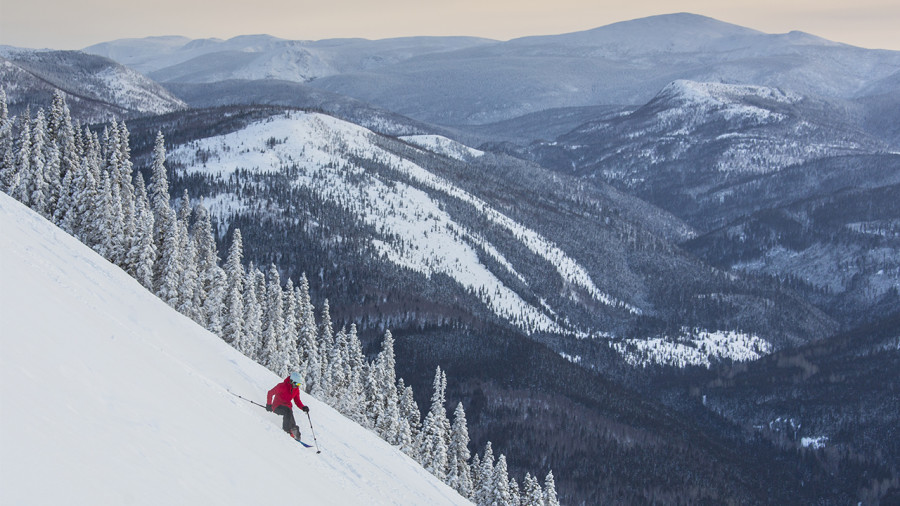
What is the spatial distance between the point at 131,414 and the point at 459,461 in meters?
59.6

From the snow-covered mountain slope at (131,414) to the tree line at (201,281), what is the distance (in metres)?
27.7

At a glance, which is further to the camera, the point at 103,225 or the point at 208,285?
the point at 208,285

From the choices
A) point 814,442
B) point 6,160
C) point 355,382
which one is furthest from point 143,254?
point 814,442

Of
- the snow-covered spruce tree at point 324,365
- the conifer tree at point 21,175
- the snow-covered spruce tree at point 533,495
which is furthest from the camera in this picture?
the snow-covered spruce tree at point 324,365

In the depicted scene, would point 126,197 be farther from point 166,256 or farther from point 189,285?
point 189,285

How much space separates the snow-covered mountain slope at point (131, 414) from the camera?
18828 millimetres

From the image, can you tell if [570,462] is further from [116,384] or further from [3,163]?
[116,384]

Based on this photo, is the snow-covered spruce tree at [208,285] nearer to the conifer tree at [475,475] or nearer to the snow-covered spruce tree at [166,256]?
the snow-covered spruce tree at [166,256]

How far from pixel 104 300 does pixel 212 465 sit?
13898mm

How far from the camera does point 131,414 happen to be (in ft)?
75.7

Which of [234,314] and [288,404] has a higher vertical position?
[288,404]

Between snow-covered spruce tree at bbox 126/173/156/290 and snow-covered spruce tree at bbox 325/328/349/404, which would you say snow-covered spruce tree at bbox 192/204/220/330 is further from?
snow-covered spruce tree at bbox 325/328/349/404

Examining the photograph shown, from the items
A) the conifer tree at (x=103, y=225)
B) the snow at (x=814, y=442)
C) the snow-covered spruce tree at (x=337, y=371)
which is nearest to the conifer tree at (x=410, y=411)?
the snow-covered spruce tree at (x=337, y=371)

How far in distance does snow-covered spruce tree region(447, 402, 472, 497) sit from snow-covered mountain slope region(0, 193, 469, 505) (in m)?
35.8
